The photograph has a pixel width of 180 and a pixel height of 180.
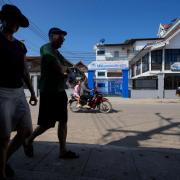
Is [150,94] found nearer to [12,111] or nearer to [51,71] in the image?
[51,71]

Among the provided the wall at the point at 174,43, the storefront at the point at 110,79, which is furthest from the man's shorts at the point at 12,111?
the wall at the point at 174,43

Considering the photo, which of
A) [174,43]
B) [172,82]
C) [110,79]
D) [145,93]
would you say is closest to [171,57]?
[174,43]

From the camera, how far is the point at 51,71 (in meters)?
4.15

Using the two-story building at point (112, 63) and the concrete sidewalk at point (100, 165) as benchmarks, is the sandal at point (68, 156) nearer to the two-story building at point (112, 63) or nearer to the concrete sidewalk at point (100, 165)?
the concrete sidewalk at point (100, 165)

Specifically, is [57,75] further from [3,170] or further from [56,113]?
[3,170]

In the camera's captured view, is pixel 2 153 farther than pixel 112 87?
No

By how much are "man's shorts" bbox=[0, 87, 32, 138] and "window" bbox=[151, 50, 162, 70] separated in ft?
99.1

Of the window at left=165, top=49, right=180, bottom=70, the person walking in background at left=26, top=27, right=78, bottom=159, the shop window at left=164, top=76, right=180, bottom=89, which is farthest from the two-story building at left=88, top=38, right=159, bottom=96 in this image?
the person walking in background at left=26, top=27, right=78, bottom=159

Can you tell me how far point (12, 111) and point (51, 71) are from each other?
1103 millimetres

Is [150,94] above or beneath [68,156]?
beneath

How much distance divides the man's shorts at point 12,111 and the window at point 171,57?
29913 millimetres

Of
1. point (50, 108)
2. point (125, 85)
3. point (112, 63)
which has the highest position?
point (112, 63)

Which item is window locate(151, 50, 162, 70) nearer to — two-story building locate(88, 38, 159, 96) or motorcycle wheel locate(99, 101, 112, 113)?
two-story building locate(88, 38, 159, 96)

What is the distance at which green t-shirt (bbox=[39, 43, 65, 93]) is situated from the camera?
13.4 feet
